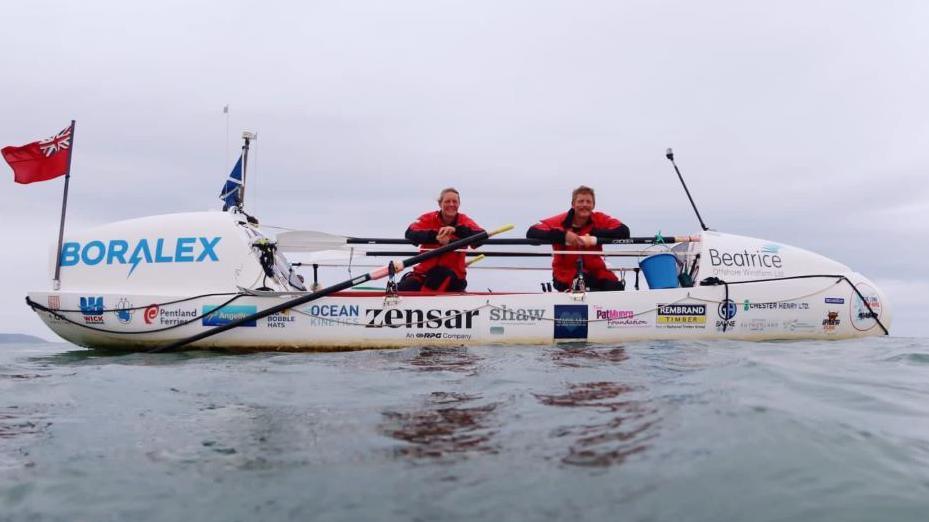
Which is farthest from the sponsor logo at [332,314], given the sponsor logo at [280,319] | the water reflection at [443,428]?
the water reflection at [443,428]

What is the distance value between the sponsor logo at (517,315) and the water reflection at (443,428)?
156 inches

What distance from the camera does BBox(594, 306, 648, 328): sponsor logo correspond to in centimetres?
838

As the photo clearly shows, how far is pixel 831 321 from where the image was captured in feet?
28.8

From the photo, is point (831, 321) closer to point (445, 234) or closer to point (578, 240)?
point (578, 240)

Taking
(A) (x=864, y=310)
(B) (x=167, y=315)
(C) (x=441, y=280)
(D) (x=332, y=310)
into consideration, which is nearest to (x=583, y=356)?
(C) (x=441, y=280)

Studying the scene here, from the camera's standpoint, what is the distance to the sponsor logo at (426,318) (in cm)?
837

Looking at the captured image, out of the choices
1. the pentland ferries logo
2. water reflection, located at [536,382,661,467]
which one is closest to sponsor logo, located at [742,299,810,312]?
water reflection, located at [536,382,661,467]

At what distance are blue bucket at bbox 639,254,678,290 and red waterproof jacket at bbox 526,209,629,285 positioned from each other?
1.64ft

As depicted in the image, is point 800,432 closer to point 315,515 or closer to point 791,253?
point 315,515

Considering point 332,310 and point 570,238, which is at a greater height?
point 570,238

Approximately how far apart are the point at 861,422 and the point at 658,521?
1946 millimetres

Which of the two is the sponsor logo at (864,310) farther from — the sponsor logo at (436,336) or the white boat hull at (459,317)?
the sponsor logo at (436,336)

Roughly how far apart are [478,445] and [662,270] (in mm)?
6425

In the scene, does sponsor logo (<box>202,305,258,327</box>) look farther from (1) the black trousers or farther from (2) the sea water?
(2) the sea water
